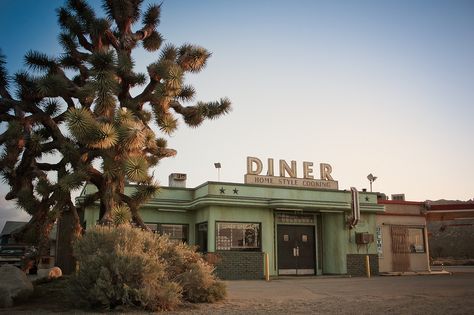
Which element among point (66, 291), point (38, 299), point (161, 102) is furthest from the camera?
point (161, 102)

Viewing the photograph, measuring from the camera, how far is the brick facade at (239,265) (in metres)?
21.0

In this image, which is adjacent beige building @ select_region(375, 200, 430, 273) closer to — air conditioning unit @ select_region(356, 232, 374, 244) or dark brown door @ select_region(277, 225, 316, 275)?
air conditioning unit @ select_region(356, 232, 374, 244)

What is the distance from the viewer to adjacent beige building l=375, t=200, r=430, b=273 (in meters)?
25.6

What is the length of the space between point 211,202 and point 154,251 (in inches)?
416

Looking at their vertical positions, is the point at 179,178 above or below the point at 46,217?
above

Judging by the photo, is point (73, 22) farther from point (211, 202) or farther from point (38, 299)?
point (211, 202)

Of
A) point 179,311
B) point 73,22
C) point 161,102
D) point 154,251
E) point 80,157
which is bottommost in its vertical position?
point 179,311

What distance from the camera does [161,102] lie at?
13555 mm

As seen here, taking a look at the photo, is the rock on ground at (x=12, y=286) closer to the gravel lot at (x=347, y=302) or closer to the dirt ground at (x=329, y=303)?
the dirt ground at (x=329, y=303)

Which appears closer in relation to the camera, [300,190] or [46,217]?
[46,217]

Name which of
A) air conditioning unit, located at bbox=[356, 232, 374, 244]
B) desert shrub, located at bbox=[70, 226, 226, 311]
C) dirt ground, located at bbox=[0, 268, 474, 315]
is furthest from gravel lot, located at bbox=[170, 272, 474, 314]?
air conditioning unit, located at bbox=[356, 232, 374, 244]

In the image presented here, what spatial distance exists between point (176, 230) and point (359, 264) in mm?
9579

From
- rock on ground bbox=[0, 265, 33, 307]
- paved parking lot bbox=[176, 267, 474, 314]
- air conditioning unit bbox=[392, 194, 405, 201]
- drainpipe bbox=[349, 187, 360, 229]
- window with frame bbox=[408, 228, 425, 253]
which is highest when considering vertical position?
air conditioning unit bbox=[392, 194, 405, 201]

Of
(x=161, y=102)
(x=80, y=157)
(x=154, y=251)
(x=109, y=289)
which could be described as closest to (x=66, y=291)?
(x=109, y=289)
